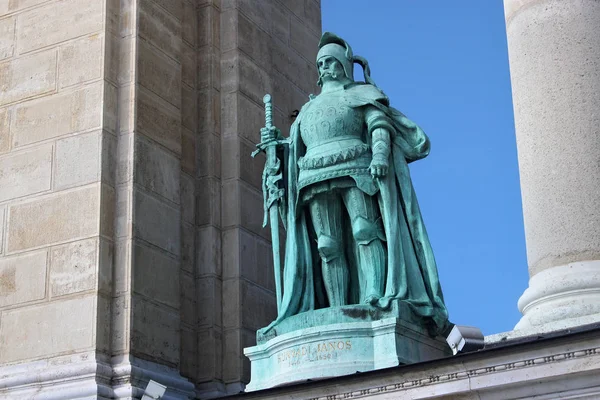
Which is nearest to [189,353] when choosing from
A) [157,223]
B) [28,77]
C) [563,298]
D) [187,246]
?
[187,246]

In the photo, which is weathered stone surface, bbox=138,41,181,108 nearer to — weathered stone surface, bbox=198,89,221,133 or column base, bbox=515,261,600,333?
weathered stone surface, bbox=198,89,221,133

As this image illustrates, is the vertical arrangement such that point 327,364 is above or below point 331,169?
below

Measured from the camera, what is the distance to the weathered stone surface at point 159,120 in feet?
47.4

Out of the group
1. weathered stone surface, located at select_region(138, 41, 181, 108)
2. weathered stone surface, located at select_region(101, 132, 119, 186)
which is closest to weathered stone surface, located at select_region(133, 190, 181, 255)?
weathered stone surface, located at select_region(101, 132, 119, 186)

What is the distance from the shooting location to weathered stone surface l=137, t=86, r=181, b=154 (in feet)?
47.4

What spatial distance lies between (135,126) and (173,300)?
2062 mm

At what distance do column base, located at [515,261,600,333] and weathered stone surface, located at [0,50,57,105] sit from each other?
629 centimetres

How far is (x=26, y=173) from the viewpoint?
47.4ft

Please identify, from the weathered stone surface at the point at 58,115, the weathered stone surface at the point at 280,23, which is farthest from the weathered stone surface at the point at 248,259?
the weathered stone surface at the point at 280,23

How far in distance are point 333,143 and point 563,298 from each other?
9.62ft

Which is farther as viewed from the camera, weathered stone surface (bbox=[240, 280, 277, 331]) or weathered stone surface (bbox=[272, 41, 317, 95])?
weathered stone surface (bbox=[272, 41, 317, 95])

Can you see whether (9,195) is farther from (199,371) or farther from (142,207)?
(199,371)

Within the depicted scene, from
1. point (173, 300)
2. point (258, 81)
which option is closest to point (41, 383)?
point (173, 300)

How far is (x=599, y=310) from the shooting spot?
11.8 metres
